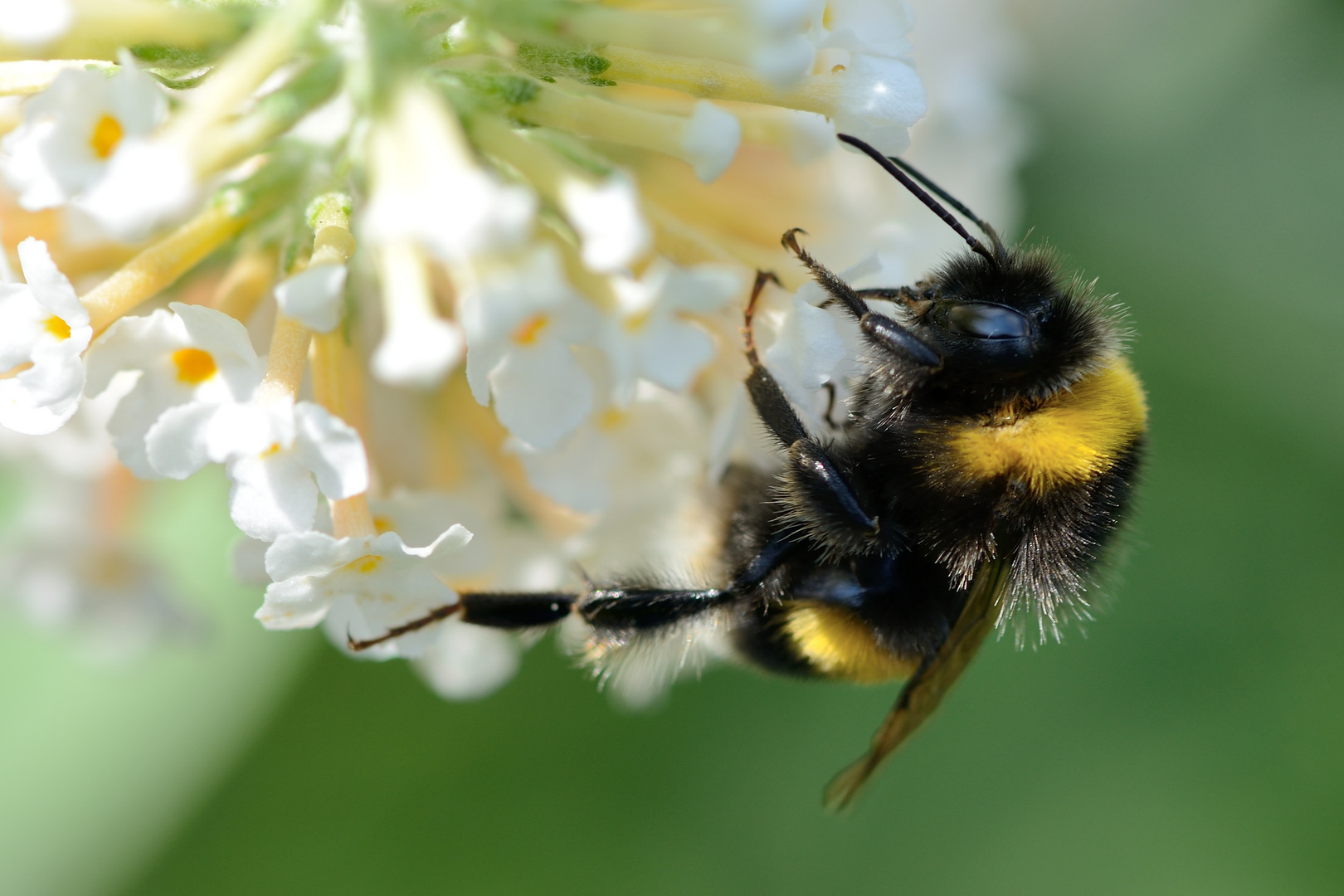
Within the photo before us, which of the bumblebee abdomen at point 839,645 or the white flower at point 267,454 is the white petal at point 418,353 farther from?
the bumblebee abdomen at point 839,645

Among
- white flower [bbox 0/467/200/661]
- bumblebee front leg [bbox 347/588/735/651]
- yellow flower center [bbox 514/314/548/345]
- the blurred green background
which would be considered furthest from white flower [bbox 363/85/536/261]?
the blurred green background

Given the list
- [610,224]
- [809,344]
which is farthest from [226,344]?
[809,344]

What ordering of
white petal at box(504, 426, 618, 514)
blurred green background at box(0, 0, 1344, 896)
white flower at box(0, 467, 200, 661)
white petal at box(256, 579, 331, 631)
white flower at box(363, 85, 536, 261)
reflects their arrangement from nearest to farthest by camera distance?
1. white flower at box(363, 85, 536, 261)
2. white petal at box(256, 579, 331, 631)
3. white petal at box(504, 426, 618, 514)
4. white flower at box(0, 467, 200, 661)
5. blurred green background at box(0, 0, 1344, 896)

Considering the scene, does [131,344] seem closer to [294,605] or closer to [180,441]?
[180,441]

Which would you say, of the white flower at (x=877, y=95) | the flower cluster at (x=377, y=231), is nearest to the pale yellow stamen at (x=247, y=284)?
the flower cluster at (x=377, y=231)

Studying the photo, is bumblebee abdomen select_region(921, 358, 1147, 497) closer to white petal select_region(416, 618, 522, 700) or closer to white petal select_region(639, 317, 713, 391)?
white petal select_region(639, 317, 713, 391)

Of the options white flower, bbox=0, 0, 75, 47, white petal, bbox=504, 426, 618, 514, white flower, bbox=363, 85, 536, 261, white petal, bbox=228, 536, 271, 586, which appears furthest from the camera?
white petal, bbox=504, 426, 618, 514

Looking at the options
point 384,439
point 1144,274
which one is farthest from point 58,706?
point 1144,274
